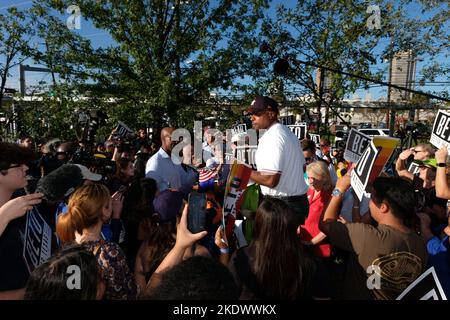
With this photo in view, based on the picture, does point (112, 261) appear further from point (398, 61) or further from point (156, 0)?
point (398, 61)

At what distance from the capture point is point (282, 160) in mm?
3002

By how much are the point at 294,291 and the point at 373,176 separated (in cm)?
124

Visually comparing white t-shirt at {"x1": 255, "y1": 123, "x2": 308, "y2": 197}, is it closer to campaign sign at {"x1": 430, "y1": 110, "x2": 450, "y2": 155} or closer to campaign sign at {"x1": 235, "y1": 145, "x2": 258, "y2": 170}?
campaign sign at {"x1": 430, "y1": 110, "x2": 450, "y2": 155}

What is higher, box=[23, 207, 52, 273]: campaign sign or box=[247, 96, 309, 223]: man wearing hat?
box=[247, 96, 309, 223]: man wearing hat

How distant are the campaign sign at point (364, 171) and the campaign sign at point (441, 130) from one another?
1096 mm

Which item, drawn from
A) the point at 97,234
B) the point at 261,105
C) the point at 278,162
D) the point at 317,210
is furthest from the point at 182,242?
the point at 317,210

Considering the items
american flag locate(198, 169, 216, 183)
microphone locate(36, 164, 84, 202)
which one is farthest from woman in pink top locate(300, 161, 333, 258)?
microphone locate(36, 164, 84, 202)

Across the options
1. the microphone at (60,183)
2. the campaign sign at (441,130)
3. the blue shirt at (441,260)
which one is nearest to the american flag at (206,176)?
the microphone at (60,183)

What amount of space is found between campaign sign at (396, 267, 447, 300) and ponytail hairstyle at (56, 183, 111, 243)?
75.5 inches

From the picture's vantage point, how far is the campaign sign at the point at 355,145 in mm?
3244

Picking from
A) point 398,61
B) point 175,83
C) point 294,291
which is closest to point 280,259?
point 294,291

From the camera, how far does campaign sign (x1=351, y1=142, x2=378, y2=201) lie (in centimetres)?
258

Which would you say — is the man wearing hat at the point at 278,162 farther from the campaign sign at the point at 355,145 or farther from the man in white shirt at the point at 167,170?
the man in white shirt at the point at 167,170
